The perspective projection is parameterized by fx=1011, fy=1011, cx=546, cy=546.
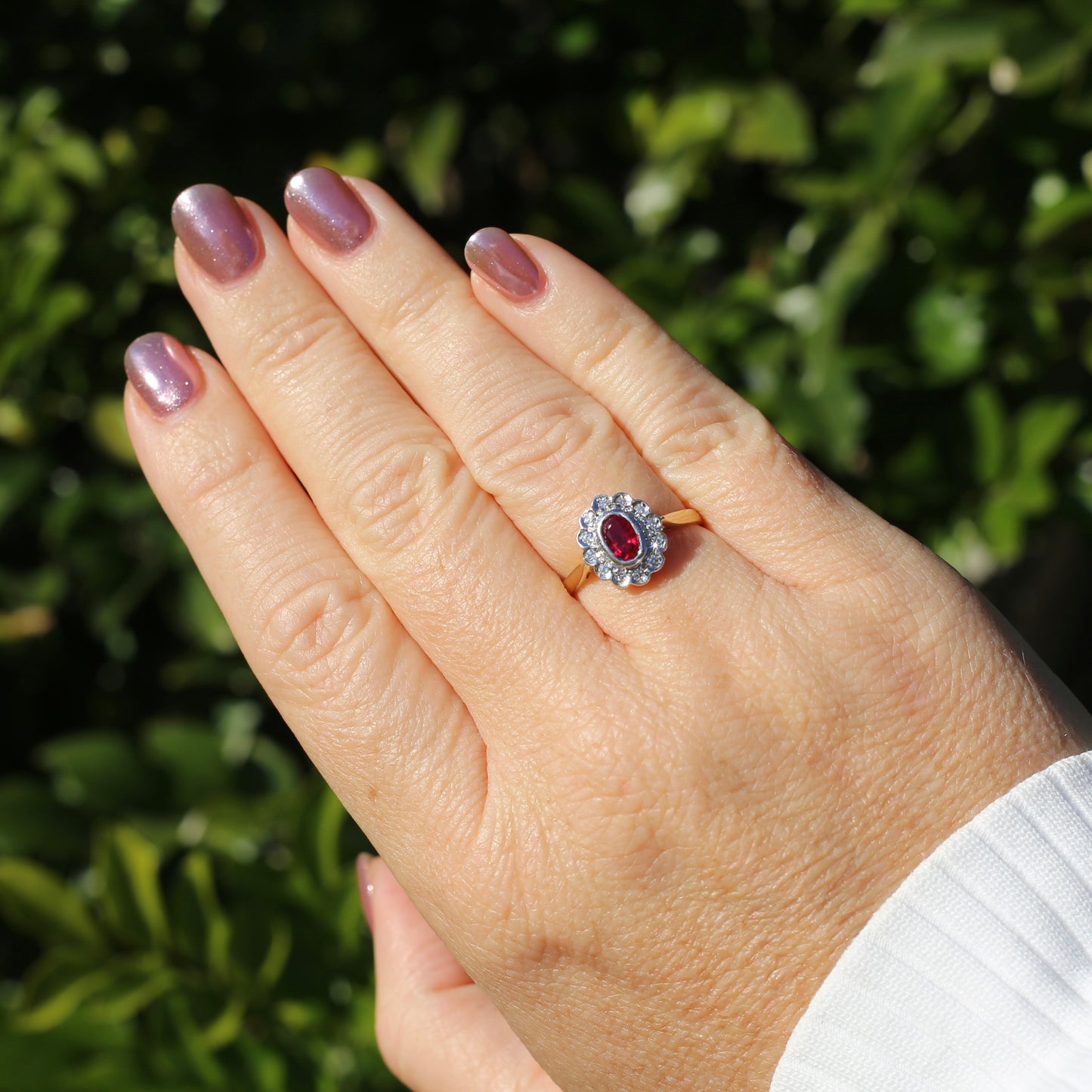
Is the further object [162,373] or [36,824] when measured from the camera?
[36,824]

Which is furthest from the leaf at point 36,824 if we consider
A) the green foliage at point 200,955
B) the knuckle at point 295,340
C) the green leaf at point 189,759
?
the knuckle at point 295,340

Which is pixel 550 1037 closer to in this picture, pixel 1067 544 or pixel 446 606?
pixel 446 606

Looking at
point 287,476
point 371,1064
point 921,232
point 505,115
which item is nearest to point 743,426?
point 287,476

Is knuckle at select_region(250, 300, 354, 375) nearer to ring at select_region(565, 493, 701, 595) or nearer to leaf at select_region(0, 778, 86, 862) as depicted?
ring at select_region(565, 493, 701, 595)

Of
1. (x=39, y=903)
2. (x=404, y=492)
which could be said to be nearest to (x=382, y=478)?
(x=404, y=492)

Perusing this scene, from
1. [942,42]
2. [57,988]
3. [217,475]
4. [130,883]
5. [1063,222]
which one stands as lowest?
[57,988]

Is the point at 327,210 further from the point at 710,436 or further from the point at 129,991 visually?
the point at 129,991

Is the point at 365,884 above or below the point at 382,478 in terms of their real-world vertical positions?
below
